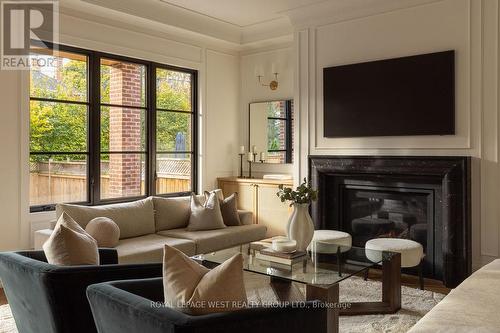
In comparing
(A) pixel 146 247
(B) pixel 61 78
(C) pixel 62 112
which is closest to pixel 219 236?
(A) pixel 146 247

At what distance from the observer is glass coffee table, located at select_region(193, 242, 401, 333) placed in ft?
8.68

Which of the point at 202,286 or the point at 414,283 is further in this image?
the point at 414,283

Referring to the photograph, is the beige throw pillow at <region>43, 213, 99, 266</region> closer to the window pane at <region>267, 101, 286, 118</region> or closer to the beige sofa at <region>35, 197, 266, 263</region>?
the beige sofa at <region>35, 197, 266, 263</region>

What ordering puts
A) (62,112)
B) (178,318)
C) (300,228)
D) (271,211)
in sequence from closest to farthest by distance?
(178,318) → (300,228) → (62,112) → (271,211)

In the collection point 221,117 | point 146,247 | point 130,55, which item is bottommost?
point 146,247

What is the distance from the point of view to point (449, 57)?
413cm

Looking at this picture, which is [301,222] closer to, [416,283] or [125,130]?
[416,283]

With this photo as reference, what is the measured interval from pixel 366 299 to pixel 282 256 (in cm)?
95

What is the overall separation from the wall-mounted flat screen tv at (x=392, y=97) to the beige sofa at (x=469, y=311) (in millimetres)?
2005

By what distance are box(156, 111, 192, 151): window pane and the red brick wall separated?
30 cm

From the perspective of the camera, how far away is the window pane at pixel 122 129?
196 inches

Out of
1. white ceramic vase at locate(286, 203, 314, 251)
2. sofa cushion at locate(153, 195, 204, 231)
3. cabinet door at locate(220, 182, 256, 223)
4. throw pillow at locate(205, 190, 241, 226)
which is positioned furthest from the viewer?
cabinet door at locate(220, 182, 256, 223)

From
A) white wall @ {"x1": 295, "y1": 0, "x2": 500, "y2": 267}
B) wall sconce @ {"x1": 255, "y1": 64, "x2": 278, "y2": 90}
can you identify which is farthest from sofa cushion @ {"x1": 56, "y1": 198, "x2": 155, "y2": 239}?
wall sconce @ {"x1": 255, "y1": 64, "x2": 278, "y2": 90}

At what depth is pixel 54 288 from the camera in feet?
6.90
